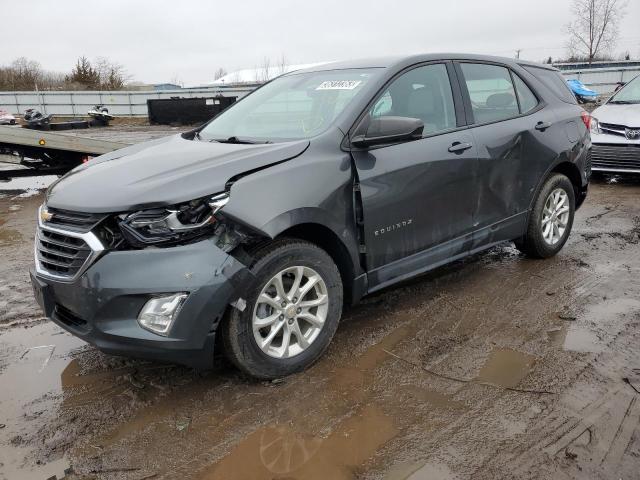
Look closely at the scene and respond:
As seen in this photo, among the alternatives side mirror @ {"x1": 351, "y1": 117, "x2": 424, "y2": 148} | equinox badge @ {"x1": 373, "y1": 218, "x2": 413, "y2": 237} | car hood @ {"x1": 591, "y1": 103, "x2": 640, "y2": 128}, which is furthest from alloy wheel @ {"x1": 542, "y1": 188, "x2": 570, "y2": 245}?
car hood @ {"x1": 591, "y1": 103, "x2": 640, "y2": 128}

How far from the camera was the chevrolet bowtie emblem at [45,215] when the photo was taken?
2847 mm

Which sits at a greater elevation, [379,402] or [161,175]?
[161,175]

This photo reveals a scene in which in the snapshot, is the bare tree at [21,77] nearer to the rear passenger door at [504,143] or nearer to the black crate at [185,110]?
the black crate at [185,110]

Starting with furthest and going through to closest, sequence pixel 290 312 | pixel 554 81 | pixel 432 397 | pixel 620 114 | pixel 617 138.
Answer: pixel 620 114, pixel 617 138, pixel 554 81, pixel 290 312, pixel 432 397

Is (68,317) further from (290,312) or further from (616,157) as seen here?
(616,157)

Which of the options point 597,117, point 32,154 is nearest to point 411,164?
point 597,117

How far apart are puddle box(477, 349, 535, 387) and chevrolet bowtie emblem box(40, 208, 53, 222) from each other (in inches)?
99.8

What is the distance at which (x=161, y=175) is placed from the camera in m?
2.80

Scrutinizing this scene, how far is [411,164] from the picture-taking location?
11.2 feet

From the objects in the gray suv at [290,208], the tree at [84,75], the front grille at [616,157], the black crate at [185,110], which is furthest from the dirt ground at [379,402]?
the tree at [84,75]

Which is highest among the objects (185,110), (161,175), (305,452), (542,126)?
(185,110)

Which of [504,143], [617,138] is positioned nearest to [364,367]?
[504,143]

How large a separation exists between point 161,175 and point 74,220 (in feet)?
1.62

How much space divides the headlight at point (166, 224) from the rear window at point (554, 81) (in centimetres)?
356
